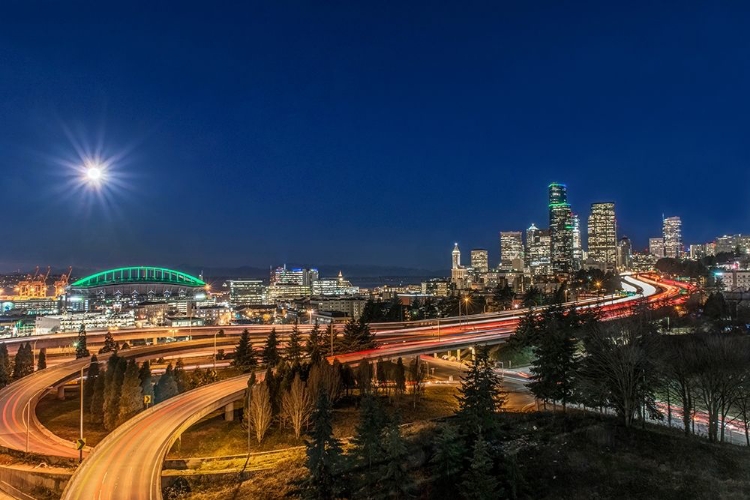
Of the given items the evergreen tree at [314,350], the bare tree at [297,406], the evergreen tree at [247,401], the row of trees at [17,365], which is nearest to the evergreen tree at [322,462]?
the bare tree at [297,406]

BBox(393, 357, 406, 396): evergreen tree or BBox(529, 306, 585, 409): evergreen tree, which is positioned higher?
BBox(529, 306, 585, 409): evergreen tree

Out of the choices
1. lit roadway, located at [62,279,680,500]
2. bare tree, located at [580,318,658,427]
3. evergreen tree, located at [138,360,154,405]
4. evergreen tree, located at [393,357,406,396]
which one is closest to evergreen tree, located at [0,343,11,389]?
evergreen tree, located at [138,360,154,405]

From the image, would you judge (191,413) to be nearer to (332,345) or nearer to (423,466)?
(423,466)

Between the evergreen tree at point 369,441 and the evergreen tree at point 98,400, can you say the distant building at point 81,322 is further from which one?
the evergreen tree at point 369,441

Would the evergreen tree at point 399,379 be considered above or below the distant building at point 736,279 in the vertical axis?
below

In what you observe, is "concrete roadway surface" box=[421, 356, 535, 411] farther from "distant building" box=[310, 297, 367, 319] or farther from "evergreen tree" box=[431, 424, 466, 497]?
"distant building" box=[310, 297, 367, 319]

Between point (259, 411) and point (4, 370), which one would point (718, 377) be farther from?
point (4, 370)

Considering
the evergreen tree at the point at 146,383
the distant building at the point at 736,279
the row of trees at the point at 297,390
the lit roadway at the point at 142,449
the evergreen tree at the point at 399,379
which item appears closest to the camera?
the lit roadway at the point at 142,449
